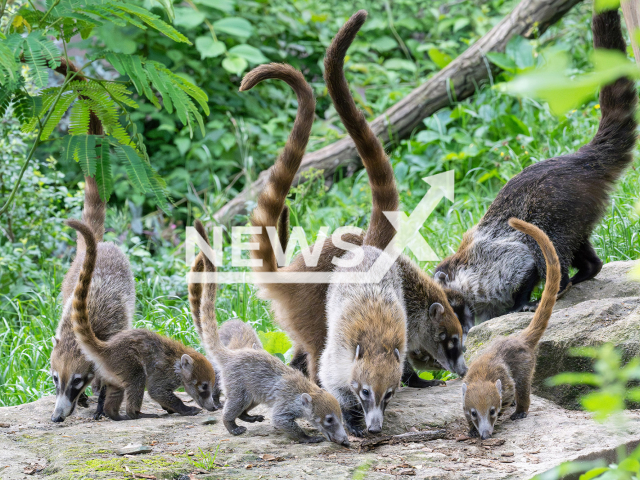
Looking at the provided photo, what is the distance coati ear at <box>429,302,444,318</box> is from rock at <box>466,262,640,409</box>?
40cm

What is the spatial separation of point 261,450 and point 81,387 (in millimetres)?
1311

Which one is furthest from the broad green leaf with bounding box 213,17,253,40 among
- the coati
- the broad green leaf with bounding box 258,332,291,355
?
the broad green leaf with bounding box 258,332,291,355

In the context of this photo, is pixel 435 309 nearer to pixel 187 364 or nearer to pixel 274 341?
pixel 274 341

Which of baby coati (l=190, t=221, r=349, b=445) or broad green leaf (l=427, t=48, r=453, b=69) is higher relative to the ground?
broad green leaf (l=427, t=48, r=453, b=69)

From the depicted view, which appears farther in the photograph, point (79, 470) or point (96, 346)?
point (96, 346)

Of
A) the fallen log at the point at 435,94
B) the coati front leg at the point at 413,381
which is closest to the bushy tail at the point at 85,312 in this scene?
the coati front leg at the point at 413,381

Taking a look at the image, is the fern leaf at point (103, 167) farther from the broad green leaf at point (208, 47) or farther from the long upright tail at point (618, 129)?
the broad green leaf at point (208, 47)

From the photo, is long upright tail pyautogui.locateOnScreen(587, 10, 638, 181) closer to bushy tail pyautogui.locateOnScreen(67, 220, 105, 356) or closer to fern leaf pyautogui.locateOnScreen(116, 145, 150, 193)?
fern leaf pyautogui.locateOnScreen(116, 145, 150, 193)

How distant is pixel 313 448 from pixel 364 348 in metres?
0.53

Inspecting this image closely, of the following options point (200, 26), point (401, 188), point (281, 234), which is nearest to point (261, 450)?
point (281, 234)

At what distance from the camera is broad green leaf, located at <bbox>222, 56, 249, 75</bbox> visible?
856 cm

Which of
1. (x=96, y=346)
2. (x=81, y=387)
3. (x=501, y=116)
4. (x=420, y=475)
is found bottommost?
(x=420, y=475)

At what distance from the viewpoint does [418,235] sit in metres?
6.09

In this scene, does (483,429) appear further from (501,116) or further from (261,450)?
(501,116)
